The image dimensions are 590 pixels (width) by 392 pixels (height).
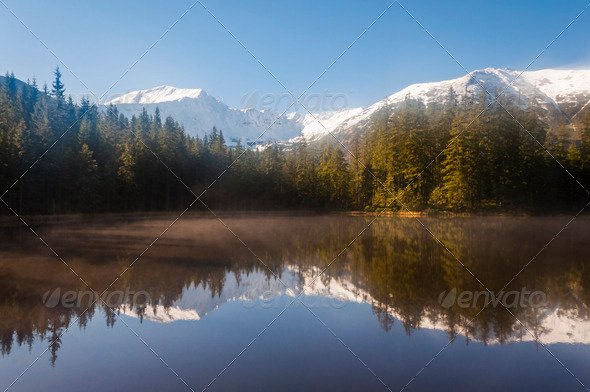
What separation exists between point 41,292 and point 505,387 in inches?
656

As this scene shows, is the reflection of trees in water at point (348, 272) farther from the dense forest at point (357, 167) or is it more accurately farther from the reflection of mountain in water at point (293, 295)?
the dense forest at point (357, 167)

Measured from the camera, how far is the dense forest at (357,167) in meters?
67.0

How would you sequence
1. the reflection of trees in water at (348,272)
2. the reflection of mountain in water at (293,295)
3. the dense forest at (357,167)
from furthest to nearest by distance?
the dense forest at (357,167) < the reflection of trees in water at (348,272) < the reflection of mountain in water at (293,295)

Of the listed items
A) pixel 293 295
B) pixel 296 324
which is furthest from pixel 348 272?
pixel 296 324

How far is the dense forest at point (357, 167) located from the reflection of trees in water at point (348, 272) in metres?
31.3

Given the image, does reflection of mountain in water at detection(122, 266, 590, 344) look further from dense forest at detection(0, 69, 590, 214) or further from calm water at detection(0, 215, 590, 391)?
dense forest at detection(0, 69, 590, 214)

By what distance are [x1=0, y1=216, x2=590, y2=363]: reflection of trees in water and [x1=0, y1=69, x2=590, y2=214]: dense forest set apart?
3133 centimetres

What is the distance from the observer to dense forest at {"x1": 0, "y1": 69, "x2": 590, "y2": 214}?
6700 cm

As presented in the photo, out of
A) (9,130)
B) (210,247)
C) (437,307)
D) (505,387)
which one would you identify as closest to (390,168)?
(210,247)

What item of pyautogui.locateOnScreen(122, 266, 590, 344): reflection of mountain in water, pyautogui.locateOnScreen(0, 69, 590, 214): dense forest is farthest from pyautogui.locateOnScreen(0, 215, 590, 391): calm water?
pyautogui.locateOnScreen(0, 69, 590, 214): dense forest

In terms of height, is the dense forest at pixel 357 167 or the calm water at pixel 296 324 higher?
the dense forest at pixel 357 167

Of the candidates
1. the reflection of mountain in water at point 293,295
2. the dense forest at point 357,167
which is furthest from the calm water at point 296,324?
the dense forest at point 357,167

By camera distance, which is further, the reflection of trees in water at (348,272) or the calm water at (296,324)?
the reflection of trees in water at (348,272)

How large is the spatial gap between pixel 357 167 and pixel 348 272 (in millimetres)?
71501
